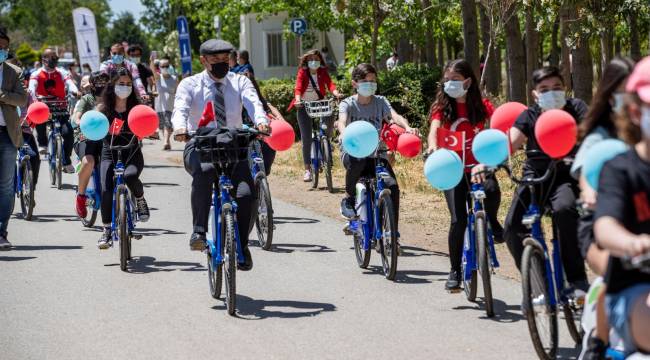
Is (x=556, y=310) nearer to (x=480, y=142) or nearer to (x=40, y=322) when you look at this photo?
(x=480, y=142)

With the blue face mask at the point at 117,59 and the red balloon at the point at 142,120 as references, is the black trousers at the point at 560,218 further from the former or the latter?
the blue face mask at the point at 117,59

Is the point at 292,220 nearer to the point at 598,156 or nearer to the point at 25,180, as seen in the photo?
the point at 25,180

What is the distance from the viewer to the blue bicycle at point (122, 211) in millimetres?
10258

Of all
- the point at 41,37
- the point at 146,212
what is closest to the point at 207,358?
the point at 146,212

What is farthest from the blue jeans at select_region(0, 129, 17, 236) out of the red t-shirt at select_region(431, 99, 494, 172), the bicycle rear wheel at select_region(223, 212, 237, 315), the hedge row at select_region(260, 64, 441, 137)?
the hedge row at select_region(260, 64, 441, 137)

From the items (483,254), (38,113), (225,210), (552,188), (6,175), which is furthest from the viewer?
(38,113)

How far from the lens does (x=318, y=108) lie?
631 inches

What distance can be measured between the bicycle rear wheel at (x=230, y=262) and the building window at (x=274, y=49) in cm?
4600

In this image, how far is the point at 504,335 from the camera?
296 inches

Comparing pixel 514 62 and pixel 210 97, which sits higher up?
pixel 514 62

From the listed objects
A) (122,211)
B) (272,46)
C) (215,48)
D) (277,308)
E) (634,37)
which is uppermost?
(272,46)

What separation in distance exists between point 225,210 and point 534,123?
2.37m

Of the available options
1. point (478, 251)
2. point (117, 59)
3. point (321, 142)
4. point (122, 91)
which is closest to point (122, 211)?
point (122, 91)

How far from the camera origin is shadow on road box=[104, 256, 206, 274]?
10.5 meters
